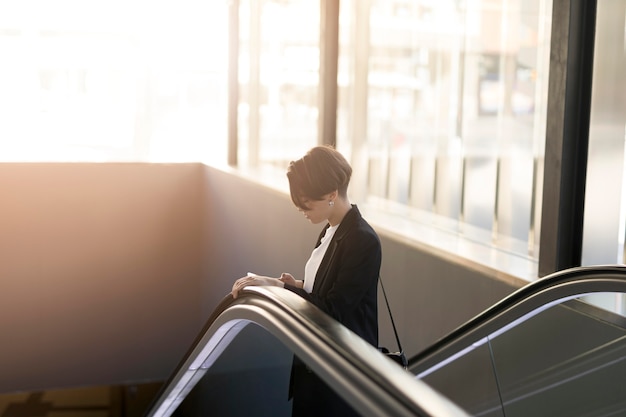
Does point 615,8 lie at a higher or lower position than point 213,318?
higher

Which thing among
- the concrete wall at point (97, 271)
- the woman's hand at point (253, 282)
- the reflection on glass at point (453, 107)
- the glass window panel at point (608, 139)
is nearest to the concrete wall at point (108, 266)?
the concrete wall at point (97, 271)

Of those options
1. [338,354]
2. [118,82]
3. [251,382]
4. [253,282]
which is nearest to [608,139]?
[253,282]

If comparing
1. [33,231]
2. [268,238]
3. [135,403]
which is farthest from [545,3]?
[135,403]

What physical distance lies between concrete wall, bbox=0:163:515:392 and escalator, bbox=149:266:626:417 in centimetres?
425

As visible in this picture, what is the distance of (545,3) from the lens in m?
4.32

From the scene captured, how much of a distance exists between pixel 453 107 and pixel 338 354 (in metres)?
3.73

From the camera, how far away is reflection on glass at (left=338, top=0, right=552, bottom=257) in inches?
176

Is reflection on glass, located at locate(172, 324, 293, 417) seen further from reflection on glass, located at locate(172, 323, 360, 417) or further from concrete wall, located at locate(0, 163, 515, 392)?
concrete wall, located at locate(0, 163, 515, 392)

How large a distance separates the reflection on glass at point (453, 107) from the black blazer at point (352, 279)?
5.61ft

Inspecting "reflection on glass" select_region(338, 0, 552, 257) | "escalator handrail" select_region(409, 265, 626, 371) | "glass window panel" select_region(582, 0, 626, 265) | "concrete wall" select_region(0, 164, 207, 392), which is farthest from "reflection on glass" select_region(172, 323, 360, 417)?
"concrete wall" select_region(0, 164, 207, 392)

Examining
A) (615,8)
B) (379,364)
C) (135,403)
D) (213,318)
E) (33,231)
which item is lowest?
(135,403)

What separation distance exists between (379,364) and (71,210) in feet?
23.9

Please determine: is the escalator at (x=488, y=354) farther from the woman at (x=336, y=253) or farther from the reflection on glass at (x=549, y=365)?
the woman at (x=336, y=253)

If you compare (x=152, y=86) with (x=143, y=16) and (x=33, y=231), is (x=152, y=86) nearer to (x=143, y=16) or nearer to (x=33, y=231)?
(x=143, y=16)
